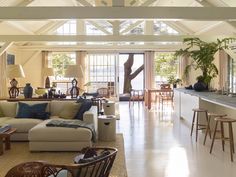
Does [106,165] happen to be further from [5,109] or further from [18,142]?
[5,109]

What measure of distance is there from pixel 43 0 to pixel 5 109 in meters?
5.09

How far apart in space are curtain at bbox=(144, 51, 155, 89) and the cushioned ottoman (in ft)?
31.6

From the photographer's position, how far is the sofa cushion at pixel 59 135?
541 centimetres

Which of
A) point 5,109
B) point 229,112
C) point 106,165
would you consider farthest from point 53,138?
point 229,112

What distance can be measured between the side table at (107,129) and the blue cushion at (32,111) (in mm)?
1147

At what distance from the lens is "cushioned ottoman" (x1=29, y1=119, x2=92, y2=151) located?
5410 mm

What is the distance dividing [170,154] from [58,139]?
1871 millimetres

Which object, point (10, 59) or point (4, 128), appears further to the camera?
point (10, 59)

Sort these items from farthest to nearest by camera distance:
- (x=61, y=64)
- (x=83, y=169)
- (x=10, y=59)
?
1. (x=61, y=64)
2. (x=10, y=59)
3. (x=83, y=169)

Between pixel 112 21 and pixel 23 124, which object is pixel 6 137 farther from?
pixel 112 21

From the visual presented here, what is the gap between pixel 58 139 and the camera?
5.43 m

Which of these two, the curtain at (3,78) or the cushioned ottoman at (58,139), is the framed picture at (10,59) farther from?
the cushioned ottoman at (58,139)

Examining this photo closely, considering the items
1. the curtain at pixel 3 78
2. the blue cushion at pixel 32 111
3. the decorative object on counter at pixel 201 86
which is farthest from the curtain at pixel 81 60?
the blue cushion at pixel 32 111

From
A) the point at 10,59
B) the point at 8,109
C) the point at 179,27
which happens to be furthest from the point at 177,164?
the point at 179,27
